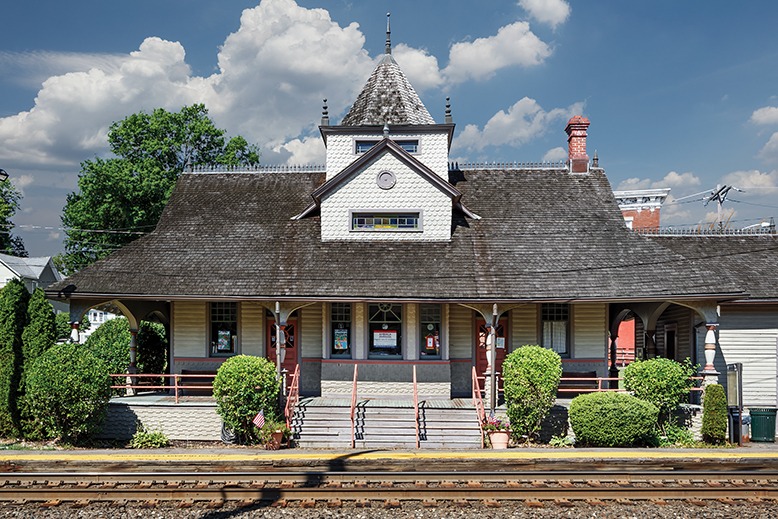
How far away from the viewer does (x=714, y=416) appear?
49.7ft

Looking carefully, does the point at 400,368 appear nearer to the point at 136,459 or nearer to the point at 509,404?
the point at 509,404

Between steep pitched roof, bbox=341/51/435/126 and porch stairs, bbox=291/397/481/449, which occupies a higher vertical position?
steep pitched roof, bbox=341/51/435/126

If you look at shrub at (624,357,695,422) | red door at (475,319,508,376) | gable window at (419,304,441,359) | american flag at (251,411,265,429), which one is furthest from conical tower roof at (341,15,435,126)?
shrub at (624,357,695,422)

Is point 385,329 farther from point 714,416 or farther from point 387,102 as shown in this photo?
point 714,416

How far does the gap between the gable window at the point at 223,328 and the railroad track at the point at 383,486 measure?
696cm

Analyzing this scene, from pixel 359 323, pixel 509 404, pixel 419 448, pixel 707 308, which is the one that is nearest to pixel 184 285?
pixel 359 323

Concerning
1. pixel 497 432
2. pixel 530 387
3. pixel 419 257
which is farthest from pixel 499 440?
pixel 419 257

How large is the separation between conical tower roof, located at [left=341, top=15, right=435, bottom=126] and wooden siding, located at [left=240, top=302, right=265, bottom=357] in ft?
24.1

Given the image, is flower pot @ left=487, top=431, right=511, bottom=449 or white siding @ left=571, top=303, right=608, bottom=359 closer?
flower pot @ left=487, top=431, right=511, bottom=449

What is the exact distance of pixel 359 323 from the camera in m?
17.7

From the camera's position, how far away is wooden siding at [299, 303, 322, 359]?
18391mm

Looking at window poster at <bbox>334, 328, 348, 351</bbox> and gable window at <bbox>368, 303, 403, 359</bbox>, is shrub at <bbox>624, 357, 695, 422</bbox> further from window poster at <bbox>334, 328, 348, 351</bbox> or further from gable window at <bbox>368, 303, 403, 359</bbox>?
window poster at <bbox>334, 328, 348, 351</bbox>

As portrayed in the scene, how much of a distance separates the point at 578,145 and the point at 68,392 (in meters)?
18.5

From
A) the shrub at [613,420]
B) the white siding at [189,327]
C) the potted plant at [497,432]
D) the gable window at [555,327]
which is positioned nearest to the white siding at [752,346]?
the gable window at [555,327]
